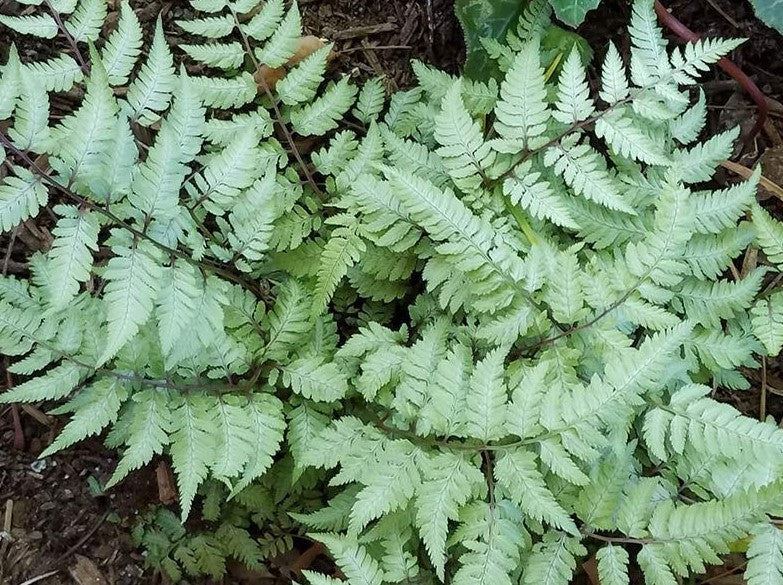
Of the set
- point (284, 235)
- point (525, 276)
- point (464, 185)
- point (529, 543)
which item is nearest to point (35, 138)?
point (284, 235)

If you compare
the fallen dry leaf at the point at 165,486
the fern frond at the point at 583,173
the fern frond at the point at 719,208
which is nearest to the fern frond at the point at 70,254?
the fallen dry leaf at the point at 165,486

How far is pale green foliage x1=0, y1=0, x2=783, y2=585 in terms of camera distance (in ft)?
6.64

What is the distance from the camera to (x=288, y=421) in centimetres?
264

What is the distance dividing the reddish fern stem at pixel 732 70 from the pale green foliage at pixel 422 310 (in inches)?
18.4

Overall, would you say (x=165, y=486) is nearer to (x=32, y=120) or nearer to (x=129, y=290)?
(x=129, y=290)

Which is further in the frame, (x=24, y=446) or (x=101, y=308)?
(x=24, y=446)

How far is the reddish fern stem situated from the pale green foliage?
0.47m

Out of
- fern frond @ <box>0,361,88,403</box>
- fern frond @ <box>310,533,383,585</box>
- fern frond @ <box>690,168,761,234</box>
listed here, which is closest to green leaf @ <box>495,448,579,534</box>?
fern frond @ <box>310,533,383,585</box>

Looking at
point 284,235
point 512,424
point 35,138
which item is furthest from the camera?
point 284,235

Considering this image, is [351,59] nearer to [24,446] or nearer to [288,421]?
[288,421]

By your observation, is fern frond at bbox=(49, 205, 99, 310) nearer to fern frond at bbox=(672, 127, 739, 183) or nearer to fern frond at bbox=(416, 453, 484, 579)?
fern frond at bbox=(416, 453, 484, 579)

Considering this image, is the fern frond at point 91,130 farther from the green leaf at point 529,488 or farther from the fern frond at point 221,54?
A: the green leaf at point 529,488

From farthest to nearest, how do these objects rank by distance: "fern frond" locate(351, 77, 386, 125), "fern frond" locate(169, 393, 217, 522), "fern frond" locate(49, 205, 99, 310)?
"fern frond" locate(351, 77, 386, 125) < "fern frond" locate(169, 393, 217, 522) < "fern frond" locate(49, 205, 99, 310)

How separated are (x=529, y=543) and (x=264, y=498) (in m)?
1.02
